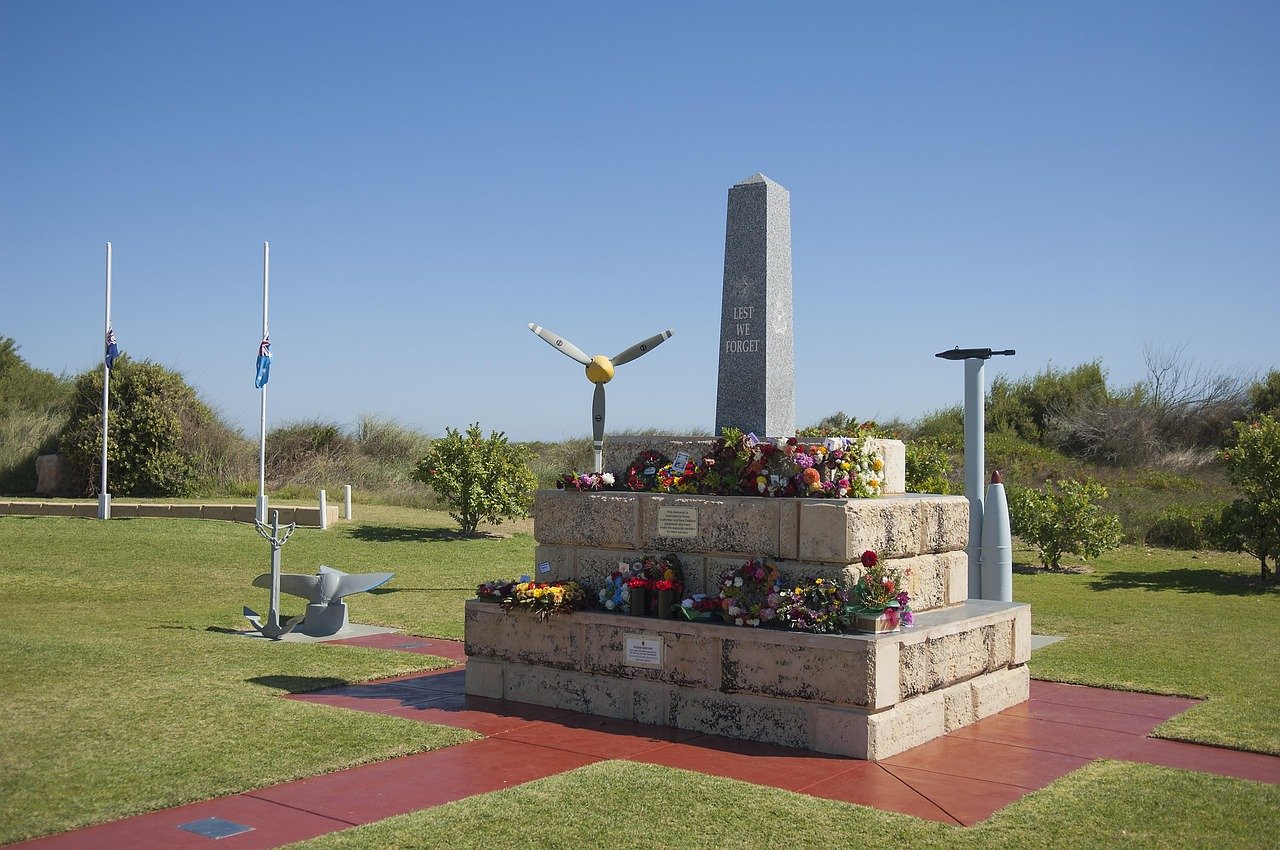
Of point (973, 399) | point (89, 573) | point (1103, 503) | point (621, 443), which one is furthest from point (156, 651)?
point (1103, 503)

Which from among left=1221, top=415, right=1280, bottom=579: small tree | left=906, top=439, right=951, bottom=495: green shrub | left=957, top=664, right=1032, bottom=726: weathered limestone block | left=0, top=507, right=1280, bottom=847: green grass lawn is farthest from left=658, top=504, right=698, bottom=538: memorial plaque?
left=1221, top=415, right=1280, bottom=579: small tree

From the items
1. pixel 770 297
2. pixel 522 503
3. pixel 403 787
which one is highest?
pixel 770 297

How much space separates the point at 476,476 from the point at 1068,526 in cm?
1035

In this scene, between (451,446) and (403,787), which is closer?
(403,787)

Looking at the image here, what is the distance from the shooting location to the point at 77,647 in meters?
10.4

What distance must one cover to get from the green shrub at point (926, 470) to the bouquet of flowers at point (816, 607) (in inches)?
351

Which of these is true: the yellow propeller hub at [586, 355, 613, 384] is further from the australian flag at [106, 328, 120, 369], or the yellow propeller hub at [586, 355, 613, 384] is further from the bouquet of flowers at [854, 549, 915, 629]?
the australian flag at [106, 328, 120, 369]

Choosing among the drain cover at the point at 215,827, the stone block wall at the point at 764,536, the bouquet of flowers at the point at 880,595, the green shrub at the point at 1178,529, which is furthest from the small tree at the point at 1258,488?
the drain cover at the point at 215,827

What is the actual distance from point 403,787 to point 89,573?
1233cm

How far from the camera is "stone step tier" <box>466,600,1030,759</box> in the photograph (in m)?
7.08

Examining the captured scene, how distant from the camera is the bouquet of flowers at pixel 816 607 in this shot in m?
7.29

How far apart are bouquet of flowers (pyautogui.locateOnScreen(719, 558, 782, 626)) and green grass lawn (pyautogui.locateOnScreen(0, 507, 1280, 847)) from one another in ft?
A: 4.57

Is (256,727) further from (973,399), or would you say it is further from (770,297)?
(973,399)

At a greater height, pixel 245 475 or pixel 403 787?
pixel 245 475
